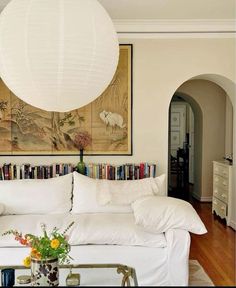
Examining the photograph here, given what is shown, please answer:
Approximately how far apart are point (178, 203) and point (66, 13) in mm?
2093

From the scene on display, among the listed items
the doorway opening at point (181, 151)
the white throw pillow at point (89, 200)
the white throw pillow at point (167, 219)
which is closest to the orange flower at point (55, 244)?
the white throw pillow at point (167, 219)

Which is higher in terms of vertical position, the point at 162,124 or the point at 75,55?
the point at 75,55

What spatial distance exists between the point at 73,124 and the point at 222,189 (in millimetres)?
2528

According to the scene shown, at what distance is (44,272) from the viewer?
7.29ft

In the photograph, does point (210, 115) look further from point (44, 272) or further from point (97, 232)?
point (44, 272)

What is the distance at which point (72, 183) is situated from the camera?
396cm

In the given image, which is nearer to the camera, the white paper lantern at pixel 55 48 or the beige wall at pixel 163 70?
the white paper lantern at pixel 55 48

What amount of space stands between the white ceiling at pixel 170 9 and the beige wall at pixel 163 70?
331mm

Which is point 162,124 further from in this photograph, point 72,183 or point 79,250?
point 79,250

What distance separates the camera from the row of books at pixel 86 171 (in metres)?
4.47

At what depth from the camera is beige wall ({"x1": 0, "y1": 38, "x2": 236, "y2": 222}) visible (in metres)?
4.54

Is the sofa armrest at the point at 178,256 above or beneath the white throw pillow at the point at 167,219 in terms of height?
beneath

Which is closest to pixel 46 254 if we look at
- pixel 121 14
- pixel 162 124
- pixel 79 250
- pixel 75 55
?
pixel 79 250

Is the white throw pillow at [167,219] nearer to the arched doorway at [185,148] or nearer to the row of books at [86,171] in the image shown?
the row of books at [86,171]
